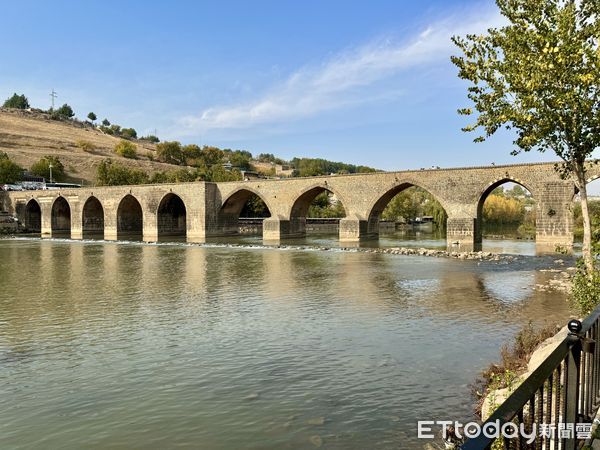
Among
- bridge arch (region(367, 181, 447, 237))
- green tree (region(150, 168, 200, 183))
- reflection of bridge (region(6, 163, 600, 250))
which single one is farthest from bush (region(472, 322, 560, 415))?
green tree (region(150, 168, 200, 183))

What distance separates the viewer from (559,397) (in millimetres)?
3436

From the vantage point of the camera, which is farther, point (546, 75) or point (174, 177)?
point (174, 177)

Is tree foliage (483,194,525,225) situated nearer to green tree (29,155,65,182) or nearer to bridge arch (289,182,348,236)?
bridge arch (289,182,348,236)

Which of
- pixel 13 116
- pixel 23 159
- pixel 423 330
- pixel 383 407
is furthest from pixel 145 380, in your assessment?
pixel 13 116

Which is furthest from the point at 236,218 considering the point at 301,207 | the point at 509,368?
the point at 509,368

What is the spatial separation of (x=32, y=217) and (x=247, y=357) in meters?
67.7

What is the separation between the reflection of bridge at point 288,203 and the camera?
32.9 m

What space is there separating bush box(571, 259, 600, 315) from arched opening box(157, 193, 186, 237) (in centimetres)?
4856

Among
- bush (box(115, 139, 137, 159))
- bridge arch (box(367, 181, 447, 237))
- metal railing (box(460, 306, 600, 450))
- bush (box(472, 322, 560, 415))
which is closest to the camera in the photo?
metal railing (box(460, 306, 600, 450))

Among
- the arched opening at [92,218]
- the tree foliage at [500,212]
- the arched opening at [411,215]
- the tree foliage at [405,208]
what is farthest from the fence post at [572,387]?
the tree foliage at [500,212]

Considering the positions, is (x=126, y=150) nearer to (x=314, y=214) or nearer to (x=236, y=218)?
(x=314, y=214)

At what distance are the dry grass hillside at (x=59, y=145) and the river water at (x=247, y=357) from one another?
9461cm

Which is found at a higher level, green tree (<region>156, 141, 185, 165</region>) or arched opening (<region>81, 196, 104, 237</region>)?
green tree (<region>156, 141, 185, 165</region>)

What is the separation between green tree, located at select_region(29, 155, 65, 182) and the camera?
91875 mm
